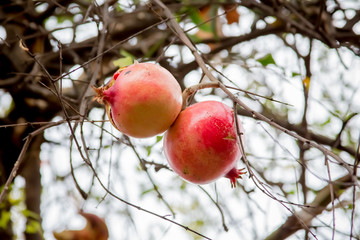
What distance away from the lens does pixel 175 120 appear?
918 millimetres

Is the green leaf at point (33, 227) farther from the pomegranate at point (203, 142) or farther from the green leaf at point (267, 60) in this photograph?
the green leaf at point (267, 60)

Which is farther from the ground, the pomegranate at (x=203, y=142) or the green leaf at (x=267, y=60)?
the green leaf at (x=267, y=60)

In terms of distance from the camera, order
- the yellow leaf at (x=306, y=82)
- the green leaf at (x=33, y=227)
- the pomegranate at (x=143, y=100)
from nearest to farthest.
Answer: the pomegranate at (x=143, y=100) < the yellow leaf at (x=306, y=82) < the green leaf at (x=33, y=227)

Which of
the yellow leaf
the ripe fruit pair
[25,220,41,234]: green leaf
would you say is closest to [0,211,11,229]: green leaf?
[25,220,41,234]: green leaf

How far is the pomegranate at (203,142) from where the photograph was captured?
2.84 feet

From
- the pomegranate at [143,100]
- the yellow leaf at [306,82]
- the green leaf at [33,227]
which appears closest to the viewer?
the pomegranate at [143,100]

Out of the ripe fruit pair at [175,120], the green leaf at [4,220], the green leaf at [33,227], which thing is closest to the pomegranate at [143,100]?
the ripe fruit pair at [175,120]

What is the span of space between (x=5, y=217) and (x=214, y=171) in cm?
128

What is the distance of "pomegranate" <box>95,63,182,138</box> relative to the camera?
0.83m

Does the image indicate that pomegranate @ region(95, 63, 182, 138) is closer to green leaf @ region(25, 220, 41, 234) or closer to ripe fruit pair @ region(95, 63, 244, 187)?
ripe fruit pair @ region(95, 63, 244, 187)

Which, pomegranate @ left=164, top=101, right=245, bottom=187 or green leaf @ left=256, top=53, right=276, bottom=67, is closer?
pomegranate @ left=164, top=101, right=245, bottom=187

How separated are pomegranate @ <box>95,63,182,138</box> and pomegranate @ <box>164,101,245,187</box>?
0.04m

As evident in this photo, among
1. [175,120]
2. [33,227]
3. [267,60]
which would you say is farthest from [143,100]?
[33,227]

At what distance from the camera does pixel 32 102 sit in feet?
5.52
